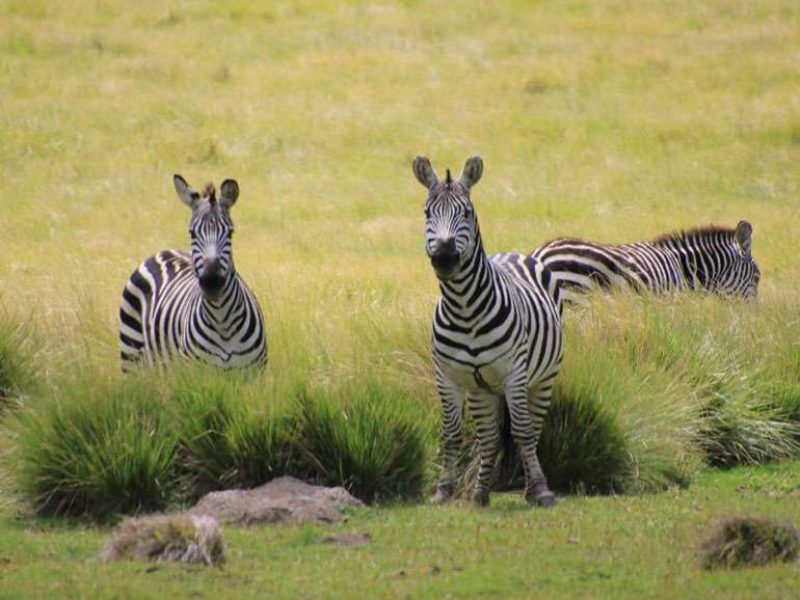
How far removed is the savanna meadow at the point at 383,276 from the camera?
34.7ft

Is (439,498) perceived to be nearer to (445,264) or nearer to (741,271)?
(445,264)

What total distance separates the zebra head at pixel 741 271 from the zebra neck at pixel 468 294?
8066 millimetres

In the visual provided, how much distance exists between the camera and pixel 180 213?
102 feet

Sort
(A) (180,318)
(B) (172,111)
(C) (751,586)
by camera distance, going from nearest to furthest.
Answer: (C) (751,586), (A) (180,318), (B) (172,111)

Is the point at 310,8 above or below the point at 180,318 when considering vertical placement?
above

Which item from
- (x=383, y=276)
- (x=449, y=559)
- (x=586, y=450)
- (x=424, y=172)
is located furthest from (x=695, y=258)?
(x=449, y=559)

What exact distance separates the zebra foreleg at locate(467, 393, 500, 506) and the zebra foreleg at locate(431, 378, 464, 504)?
0.13m

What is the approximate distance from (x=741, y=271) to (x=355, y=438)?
9.20 meters

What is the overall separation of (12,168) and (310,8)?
16972mm

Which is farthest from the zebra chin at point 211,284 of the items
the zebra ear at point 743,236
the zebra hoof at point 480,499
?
the zebra ear at point 743,236

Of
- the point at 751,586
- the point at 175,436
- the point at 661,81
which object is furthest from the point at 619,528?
the point at 661,81

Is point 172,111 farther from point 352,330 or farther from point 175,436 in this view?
point 175,436

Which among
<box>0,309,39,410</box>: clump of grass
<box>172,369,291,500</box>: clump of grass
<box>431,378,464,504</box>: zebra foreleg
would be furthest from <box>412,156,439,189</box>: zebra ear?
<box>0,309,39,410</box>: clump of grass

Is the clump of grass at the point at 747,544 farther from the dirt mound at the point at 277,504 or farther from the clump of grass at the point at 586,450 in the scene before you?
the clump of grass at the point at 586,450
